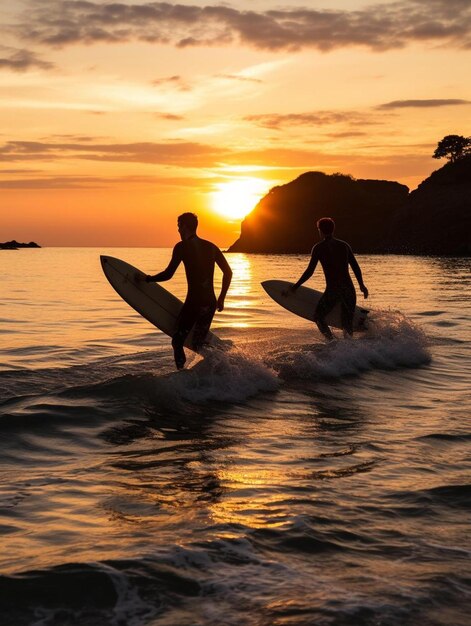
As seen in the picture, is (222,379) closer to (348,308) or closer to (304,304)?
(348,308)

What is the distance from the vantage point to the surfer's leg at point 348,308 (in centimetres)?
1246

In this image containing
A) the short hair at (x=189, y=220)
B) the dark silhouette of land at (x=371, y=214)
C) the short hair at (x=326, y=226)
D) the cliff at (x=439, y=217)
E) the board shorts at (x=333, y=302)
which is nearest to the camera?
the short hair at (x=189, y=220)

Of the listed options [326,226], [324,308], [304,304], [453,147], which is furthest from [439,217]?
[326,226]

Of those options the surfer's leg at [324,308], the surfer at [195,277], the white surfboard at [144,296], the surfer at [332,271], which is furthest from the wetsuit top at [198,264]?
the surfer's leg at [324,308]

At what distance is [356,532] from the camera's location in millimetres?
4547

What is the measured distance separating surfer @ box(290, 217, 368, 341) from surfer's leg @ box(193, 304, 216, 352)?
283 centimetres

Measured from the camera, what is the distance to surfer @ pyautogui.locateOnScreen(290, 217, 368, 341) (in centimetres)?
1215

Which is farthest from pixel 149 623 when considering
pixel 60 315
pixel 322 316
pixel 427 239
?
pixel 427 239

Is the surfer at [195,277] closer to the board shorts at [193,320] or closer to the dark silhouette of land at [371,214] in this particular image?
the board shorts at [193,320]

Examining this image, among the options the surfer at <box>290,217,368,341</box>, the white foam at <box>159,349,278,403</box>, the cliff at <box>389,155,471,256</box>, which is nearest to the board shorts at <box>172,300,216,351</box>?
the white foam at <box>159,349,278,403</box>

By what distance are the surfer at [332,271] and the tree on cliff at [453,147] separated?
128 m

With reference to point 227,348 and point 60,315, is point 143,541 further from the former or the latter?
point 60,315

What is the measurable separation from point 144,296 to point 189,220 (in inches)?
87.3

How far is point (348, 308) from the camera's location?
1262 cm
